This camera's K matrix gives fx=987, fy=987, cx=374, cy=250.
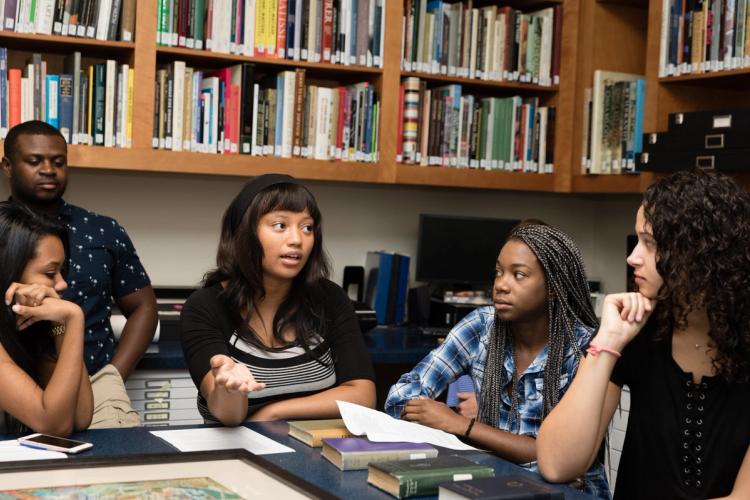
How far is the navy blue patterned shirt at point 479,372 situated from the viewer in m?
2.24

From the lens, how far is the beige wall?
12.0 ft

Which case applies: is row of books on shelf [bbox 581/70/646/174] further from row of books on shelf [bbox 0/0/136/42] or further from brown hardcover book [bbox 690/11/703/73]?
row of books on shelf [bbox 0/0/136/42]

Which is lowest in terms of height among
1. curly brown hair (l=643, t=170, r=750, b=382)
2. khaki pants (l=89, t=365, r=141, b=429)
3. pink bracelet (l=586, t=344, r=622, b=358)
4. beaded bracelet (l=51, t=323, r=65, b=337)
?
khaki pants (l=89, t=365, r=141, b=429)

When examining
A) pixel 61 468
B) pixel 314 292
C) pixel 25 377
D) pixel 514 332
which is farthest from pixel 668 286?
pixel 25 377

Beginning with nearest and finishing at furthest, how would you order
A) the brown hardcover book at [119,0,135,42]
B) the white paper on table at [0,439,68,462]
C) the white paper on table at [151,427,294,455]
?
the white paper on table at [0,439,68,462]
the white paper on table at [151,427,294,455]
the brown hardcover book at [119,0,135,42]

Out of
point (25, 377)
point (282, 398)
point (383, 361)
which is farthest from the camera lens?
point (383, 361)

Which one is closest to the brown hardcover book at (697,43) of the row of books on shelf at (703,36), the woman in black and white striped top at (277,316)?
the row of books on shelf at (703,36)

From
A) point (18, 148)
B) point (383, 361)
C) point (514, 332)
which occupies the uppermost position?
point (18, 148)

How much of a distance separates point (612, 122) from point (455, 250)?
787mm

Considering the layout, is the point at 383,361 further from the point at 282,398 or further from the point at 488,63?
the point at 488,63

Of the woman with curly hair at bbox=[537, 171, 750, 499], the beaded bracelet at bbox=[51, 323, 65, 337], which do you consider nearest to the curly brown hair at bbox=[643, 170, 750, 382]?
the woman with curly hair at bbox=[537, 171, 750, 499]

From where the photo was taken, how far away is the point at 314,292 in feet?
7.85

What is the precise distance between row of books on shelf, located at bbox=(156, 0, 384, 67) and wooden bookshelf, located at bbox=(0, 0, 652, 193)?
0.03 metres

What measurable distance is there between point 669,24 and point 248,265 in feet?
6.55
